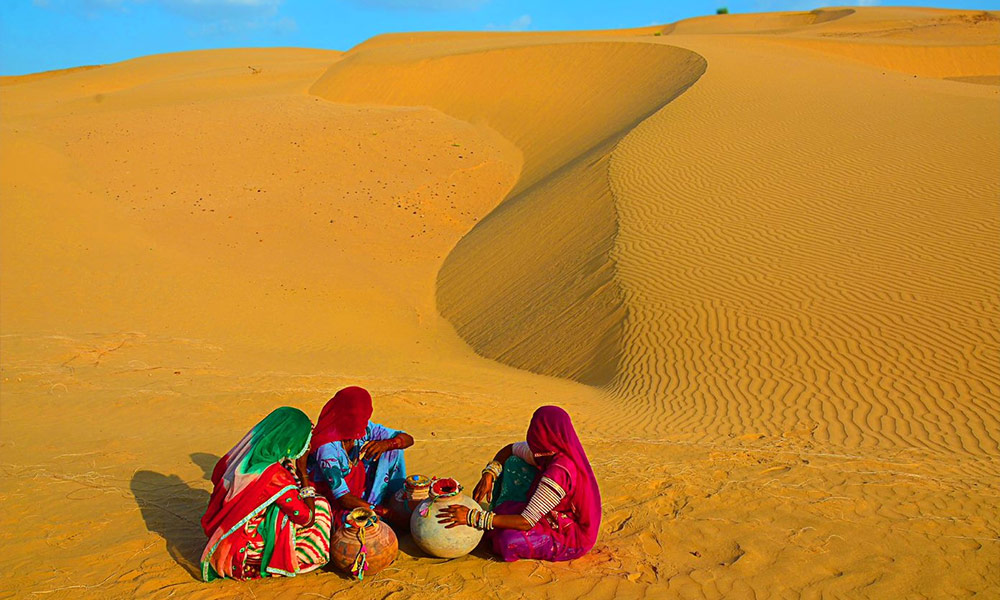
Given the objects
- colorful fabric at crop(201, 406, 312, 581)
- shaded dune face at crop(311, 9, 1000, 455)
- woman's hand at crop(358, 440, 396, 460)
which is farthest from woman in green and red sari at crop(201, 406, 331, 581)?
shaded dune face at crop(311, 9, 1000, 455)

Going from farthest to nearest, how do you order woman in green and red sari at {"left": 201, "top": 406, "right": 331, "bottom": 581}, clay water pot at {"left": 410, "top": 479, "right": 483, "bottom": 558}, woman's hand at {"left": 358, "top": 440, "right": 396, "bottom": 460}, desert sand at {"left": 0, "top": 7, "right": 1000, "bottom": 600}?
desert sand at {"left": 0, "top": 7, "right": 1000, "bottom": 600} < woman's hand at {"left": 358, "top": 440, "right": 396, "bottom": 460} < clay water pot at {"left": 410, "top": 479, "right": 483, "bottom": 558} < woman in green and red sari at {"left": 201, "top": 406, "right": 331, "bottom": 581}

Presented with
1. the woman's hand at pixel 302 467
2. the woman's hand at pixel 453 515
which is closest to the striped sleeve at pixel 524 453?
the woman's hand at pixel 453 515

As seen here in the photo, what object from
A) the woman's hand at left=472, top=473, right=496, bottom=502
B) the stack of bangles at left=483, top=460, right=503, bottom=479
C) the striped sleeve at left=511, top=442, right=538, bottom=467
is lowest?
the woman's hand at left=472, top=473, right=496, bottom=502

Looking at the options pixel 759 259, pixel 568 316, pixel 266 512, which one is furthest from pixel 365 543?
pixel 759 259

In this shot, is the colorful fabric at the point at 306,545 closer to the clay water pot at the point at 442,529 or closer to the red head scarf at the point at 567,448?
the clay water pot at the point at 442,529

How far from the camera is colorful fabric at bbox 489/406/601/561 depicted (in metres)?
4.24

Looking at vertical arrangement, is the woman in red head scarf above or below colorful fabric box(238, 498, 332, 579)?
above

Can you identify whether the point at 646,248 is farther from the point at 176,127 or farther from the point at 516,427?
the point at 176,127

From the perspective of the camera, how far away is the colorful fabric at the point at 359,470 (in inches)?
177

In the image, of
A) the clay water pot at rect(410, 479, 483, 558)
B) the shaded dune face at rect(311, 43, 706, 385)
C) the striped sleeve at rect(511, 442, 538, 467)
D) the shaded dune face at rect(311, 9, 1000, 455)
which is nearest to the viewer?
the clay water pot at rect(410, 479, 483, 558)

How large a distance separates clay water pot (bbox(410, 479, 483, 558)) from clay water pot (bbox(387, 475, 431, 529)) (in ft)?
0.50

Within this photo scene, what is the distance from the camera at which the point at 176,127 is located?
25.8 m

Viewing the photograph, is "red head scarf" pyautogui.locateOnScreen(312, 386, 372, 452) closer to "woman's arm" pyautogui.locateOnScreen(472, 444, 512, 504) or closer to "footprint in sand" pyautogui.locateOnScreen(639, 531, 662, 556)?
"woman's arm" pyautogui.locateOnScreen(472, 444, 512, 504)

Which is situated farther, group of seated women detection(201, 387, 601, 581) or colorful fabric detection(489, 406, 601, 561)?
colorful fabric detection(489, 406, 601, 561)
